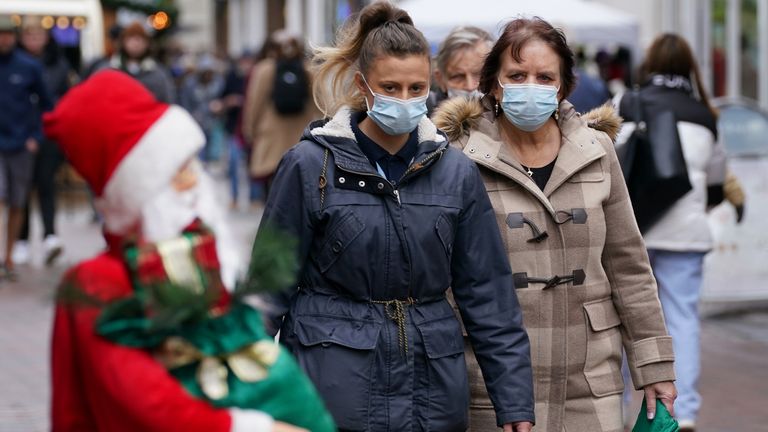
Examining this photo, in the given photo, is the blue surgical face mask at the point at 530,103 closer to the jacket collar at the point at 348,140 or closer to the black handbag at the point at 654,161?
the jacket collar at the point at 348,140

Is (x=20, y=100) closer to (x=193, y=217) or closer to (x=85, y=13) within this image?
(x=193, y=217)

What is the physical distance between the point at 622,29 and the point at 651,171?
818cm

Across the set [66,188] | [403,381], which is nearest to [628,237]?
[403,381]

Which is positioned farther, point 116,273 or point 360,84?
point 360,84

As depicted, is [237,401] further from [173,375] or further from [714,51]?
[714,51]

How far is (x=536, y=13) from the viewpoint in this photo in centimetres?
1224

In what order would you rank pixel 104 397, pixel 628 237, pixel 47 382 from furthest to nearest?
pixel 47 382, pixel 628 237, pixel 104 397

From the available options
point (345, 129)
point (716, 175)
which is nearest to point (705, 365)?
point (716, 175)

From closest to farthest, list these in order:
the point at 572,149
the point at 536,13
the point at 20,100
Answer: the point at 572,149, the point at 536,13, the point at 20,100

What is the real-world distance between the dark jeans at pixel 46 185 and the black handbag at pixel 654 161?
7.63 metres

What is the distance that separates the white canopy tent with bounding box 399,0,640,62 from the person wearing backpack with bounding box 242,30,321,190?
1.57 m

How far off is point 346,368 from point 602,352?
97 cm

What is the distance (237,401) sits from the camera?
2.77 meters

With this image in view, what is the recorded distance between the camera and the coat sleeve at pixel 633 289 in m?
4.48
